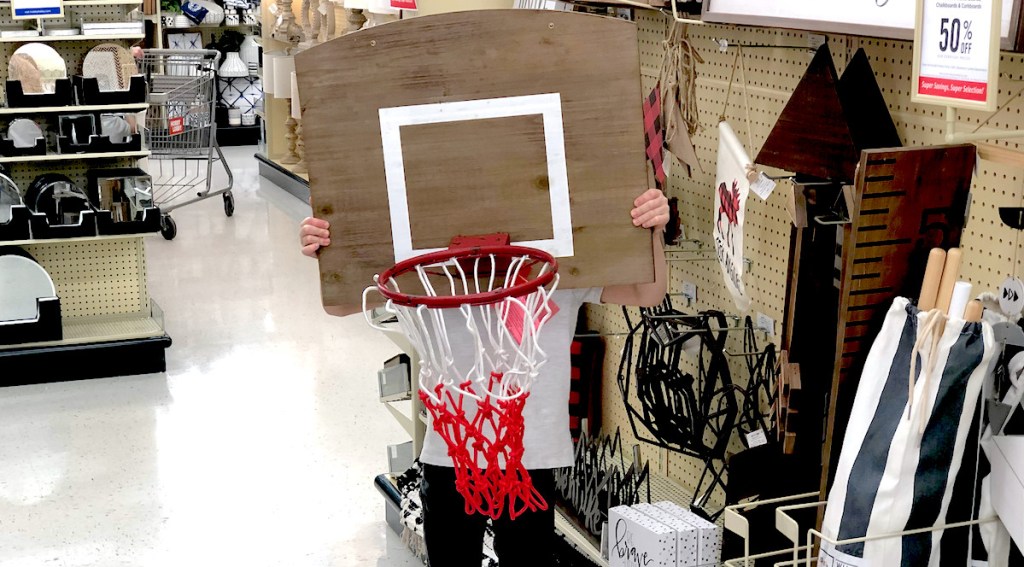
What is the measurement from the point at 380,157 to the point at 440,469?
648 mm

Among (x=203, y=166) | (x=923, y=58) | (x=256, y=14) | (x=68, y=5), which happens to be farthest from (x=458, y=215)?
(x=256, y=14)

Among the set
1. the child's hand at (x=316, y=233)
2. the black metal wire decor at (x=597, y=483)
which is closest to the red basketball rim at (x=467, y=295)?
the child's hand at (x=316, y=233)

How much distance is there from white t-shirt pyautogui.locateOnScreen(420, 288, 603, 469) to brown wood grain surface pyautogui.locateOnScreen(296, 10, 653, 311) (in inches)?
7.2

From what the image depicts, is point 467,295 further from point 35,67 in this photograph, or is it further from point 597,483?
point 35,67

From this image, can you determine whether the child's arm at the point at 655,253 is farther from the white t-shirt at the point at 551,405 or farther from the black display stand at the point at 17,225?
the black display stand at the point at 17,225

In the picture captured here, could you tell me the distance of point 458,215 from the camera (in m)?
2.08

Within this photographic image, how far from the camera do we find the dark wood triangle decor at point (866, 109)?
2043 mm

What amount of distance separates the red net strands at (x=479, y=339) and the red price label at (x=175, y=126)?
6.44 meters

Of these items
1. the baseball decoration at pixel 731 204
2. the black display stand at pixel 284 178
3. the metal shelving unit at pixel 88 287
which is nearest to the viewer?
the baseball decoration at pixel 731 204

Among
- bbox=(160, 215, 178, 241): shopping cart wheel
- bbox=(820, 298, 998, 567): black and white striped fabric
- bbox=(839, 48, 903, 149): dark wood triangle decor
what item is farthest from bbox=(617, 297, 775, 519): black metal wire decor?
bbox=(160, 215, 178, 241): shopping cart wheel

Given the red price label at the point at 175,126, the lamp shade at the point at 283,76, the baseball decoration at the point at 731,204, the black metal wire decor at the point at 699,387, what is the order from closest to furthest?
the baseball decoration at the point at 731,204 < the black metal wire decor at the point at 699,387 < the red price label at the point at 175,126 < the lamp shade at the point at 283,76

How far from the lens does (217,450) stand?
14.5ft

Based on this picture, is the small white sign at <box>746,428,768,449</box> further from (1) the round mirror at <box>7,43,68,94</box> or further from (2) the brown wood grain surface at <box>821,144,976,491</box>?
(1) the round mirror at <box>7,43,68,94</box>

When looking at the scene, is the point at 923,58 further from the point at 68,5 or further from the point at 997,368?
the point at 68,5
